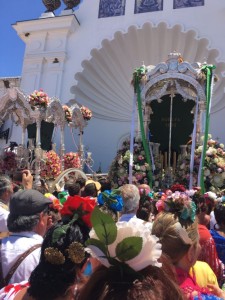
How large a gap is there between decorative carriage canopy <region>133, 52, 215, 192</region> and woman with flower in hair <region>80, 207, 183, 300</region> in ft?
22.0

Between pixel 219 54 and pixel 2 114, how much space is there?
26.5ft

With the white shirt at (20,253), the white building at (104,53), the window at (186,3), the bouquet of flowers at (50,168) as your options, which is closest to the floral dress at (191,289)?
the white shirt at (20,253)

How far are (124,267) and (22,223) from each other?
42.6 inches

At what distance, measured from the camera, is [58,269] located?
1.20 metres

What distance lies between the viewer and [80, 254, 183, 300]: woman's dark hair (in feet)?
2.79

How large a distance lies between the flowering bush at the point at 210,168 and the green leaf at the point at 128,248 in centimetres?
666

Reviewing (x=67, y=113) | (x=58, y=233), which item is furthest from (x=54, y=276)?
(x=67, y=113)

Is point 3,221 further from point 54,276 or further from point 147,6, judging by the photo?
point 147,6

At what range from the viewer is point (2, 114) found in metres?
8.70

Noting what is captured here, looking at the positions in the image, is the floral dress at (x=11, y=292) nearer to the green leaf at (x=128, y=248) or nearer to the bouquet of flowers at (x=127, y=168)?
the green leaf at (x=128, y=248)

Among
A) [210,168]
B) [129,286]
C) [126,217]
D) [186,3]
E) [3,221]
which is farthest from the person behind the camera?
[186,3]

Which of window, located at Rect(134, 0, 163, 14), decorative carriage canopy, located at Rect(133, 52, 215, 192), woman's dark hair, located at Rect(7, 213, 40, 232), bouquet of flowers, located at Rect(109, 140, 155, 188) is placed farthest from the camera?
window, located at Rect(134, 0, 163, 14)

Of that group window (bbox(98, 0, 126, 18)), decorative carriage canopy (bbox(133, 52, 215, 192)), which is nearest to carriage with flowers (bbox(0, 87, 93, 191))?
decorative carriage canopy (bbox(133, 52, 215, 192))

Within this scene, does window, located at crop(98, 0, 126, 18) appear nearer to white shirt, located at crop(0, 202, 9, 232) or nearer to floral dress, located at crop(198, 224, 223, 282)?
white shirt, located at crop(0, 202, 9, 232)
